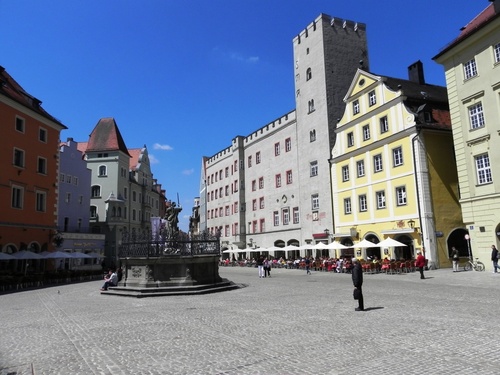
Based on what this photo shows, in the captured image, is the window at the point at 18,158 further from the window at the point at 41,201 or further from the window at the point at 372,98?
the window at the point at 372,98

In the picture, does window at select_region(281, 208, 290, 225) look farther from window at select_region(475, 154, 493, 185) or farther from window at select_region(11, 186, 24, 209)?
window at select_region(11, 186, 24, 209)

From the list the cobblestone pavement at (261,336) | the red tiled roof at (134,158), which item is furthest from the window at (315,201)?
the red tiled roof at (134,158)

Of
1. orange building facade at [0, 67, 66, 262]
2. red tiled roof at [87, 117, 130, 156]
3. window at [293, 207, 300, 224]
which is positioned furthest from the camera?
red tiled roof at [87, 117, 130, 156]

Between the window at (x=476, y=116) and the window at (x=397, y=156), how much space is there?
5.96 meters

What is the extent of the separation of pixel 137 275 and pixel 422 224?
19797 mm

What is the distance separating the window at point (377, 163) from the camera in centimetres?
3402

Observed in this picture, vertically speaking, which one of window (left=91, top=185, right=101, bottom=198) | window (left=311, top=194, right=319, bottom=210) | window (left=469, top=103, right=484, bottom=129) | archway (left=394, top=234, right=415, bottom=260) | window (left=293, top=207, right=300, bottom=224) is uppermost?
window (left=91, top=185, right=101, bottom=198)

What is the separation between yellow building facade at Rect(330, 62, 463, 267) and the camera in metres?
29.9

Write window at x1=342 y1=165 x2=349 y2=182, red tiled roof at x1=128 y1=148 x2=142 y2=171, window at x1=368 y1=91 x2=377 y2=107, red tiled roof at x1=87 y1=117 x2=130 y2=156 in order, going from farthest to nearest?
red tiled roof at x1=128 y1=148 x2=142 y2=171 → red tiled roof at x1=87 y1=117 x2=130 y2=156 → window at x1=342 y1=165 x2=349 y2=182 → window at x1=368 y1=91 x2=377 y2=107

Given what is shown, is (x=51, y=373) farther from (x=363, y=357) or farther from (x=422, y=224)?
(x=422, y=224)

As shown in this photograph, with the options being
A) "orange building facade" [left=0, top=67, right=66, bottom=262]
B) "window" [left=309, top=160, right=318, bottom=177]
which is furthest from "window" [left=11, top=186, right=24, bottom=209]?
"window" [left=309, top=160, right=318, bottom=177]

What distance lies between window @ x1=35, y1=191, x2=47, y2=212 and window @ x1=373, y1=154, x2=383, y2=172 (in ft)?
92.8

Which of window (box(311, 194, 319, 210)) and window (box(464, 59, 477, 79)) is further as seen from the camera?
window (box(311, 194, 319, 210))

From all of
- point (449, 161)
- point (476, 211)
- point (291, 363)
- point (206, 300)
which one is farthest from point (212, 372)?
point (449, 161)
